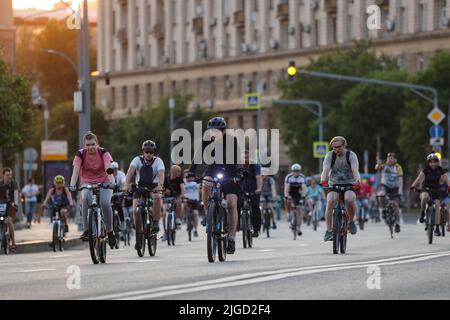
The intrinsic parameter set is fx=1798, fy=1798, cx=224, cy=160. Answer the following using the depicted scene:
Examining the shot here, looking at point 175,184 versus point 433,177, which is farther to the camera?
point 175,184

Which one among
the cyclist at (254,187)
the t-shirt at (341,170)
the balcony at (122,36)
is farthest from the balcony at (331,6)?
the t-shirt at (341,170)

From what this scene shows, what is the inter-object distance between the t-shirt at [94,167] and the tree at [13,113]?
26.5 metres

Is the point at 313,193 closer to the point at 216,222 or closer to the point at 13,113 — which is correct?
the point at 13,113

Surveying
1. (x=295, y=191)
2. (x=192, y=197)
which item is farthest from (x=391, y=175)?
(x=192, y=197)

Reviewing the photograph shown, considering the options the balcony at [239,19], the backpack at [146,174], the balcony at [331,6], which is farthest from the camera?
the balcony at [239,19]

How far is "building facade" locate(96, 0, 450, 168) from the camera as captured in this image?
307 ft

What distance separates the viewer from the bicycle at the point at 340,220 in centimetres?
2553

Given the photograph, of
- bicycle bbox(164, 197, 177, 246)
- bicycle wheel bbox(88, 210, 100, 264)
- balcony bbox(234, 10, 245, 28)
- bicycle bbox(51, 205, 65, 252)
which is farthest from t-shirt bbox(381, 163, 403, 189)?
balcony bbox(234, 10, 245, 28)

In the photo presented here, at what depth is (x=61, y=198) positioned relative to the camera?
35719mm

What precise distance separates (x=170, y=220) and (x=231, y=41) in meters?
74.6

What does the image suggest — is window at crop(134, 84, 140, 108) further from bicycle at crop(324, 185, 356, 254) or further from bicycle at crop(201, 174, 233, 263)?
bicycle at crop(201, 174, 233, 263)

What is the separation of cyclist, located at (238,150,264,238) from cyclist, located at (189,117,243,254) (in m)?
7.37

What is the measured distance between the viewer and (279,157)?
103438 mm

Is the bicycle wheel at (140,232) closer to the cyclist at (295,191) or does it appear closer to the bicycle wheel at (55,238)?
the bicycle wheel at (55,238)
